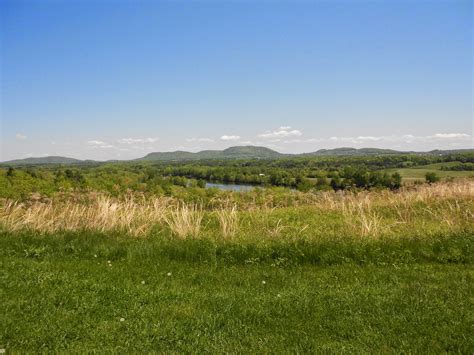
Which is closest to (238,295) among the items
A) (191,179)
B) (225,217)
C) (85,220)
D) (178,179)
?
(225,217)

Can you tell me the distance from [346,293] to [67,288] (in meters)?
3.99

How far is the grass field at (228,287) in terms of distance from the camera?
362 centimetres

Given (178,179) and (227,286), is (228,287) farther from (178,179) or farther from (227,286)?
(178,179)

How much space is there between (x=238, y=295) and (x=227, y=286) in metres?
0.42


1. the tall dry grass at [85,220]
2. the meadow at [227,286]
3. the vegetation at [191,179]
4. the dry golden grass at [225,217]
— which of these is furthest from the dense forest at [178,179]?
the meadow at [227,286]

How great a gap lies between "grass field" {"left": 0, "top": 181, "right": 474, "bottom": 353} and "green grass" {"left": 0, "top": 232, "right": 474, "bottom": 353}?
0.06ft

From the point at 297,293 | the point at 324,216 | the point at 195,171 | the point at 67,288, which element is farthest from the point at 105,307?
the point at 195,171

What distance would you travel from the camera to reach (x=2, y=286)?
5035 mm

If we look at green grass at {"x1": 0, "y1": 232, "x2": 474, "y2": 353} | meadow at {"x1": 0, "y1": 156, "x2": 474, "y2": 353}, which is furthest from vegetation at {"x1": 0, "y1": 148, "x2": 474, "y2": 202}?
green grass at {"x1": 0, "y1": 232, "x2": 474, "y2": 353}

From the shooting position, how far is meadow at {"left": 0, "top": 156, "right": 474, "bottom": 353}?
3617 millimetres

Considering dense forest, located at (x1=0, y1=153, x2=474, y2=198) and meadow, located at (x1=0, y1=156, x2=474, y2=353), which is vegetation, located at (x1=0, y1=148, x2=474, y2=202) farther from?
meadow, located at (x1=0, y1=156, x2=474, y2=353)

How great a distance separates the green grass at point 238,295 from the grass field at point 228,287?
0.7 inches

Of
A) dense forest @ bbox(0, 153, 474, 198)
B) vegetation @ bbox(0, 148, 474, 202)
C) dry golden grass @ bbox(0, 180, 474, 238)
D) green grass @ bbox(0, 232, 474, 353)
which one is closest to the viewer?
green grass @ bbox(0, 232, 474, 353)

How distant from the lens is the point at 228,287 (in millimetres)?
5105
